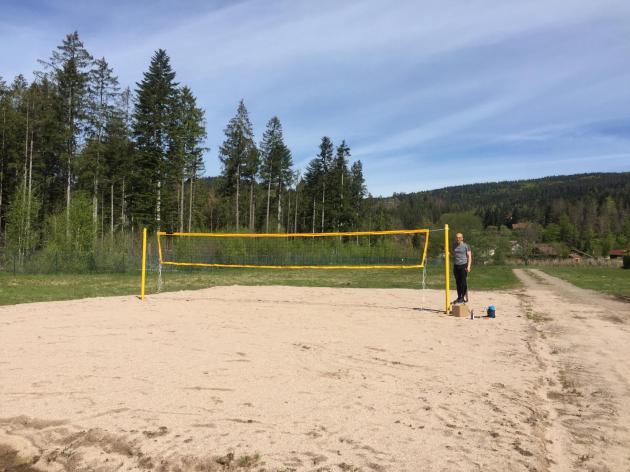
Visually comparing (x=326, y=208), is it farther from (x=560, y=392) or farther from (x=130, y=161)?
(x=560, y=392)

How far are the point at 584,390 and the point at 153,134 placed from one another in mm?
35974

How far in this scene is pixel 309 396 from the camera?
4027 mm

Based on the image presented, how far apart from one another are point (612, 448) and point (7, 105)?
127ft

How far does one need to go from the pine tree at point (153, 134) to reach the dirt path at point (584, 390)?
103ft

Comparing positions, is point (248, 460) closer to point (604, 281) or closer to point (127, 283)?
point (127, 283)

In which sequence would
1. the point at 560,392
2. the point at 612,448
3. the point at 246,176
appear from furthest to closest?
the point at 246,176, the point at 560,392, the point at 612,448

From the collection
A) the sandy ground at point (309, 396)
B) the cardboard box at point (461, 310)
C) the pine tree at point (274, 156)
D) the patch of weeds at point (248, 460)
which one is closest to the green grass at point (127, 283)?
the sandy ground at point (309, 396)

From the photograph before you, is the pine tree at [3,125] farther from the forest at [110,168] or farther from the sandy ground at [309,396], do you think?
the sandy ground at [309,396]

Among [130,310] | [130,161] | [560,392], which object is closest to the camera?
[560,392]

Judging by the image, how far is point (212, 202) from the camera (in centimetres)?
6881

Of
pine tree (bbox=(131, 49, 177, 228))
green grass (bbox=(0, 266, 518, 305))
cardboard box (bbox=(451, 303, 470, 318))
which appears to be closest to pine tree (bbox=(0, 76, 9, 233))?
pine tree (bbox=(131, 49, 177, 228))

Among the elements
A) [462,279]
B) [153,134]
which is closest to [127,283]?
[462,279]

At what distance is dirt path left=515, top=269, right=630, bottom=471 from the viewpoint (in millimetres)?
3020

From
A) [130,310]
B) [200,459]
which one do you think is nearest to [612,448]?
[200,459]
